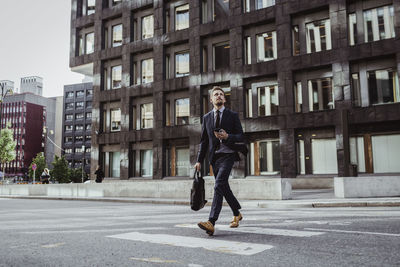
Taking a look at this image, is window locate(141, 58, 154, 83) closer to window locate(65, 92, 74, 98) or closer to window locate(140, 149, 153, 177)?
window locate(140, 149, 153, 177)

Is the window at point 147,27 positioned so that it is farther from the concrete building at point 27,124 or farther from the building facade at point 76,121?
the concrete building at point 27,124

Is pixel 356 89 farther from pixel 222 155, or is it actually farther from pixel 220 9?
pixel 222 155

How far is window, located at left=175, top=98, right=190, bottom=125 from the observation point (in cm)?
2969

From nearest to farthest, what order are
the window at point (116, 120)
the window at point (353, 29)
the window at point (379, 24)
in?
the window at point (379, 24) → the window at point (353, 29) → the window at point (116, 120)

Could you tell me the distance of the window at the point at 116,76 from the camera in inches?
1348

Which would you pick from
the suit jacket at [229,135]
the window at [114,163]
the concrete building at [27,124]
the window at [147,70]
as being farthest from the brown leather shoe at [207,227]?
the concrete building at [27,124]

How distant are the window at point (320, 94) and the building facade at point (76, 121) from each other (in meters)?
90.2

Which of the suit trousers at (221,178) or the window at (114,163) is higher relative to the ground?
the window at (114,163)

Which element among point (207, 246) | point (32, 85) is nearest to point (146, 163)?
point (207, 246)

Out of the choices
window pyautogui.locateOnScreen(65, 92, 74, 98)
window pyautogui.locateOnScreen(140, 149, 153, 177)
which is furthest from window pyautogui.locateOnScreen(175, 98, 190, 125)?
window pyautogui.locateOnScreen(65, 92, 74, 98)

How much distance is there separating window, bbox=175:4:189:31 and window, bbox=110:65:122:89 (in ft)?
23.3

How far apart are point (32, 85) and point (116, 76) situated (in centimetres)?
13007

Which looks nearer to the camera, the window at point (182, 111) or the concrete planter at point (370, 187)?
the concrete planter at point (370, 187)

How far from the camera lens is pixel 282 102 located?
2458 cm
